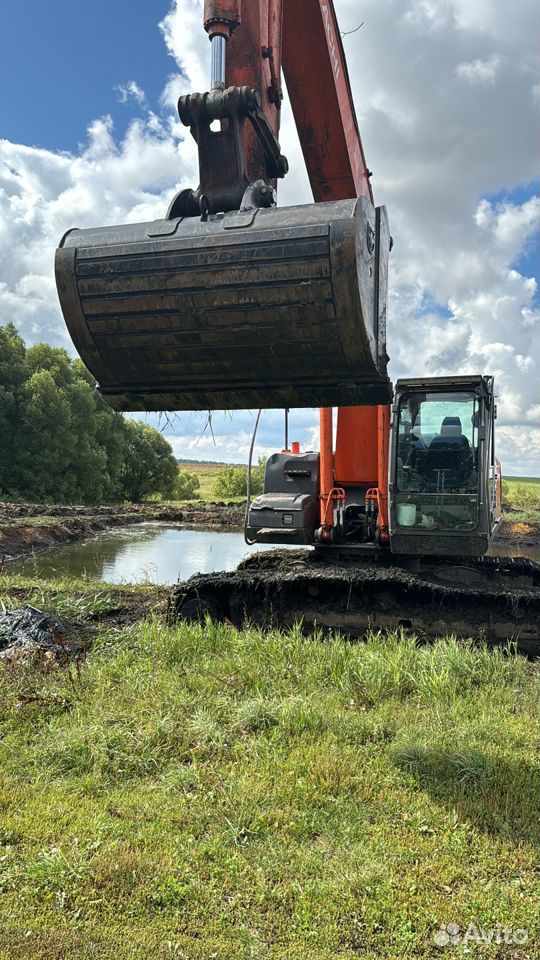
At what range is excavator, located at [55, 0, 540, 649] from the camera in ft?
9.63

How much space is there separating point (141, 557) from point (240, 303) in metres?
11.9

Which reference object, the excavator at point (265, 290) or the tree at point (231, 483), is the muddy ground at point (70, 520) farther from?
the tree at point (231, 483)

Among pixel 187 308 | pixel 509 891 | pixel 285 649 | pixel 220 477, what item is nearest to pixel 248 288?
pixel 187 308

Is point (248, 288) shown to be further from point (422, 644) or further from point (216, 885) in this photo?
point (422, 644)

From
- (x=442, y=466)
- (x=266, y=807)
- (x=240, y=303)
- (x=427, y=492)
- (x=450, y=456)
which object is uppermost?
(x=240, y=303)

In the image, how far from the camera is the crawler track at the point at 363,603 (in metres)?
5.98

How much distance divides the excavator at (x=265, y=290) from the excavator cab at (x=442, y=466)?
0.69m

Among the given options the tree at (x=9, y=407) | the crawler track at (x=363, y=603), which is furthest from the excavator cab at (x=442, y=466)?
the tree at (x=9, y=407)

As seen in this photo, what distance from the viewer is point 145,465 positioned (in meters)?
40.4

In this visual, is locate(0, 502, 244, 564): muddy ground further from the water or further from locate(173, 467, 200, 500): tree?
locate(173, 467, 200, 500): tree

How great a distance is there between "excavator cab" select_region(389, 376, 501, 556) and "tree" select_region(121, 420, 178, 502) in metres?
33.5

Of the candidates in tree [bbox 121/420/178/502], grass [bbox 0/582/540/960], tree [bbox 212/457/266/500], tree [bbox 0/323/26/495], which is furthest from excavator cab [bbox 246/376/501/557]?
tree [bbox 121/420/178/502]

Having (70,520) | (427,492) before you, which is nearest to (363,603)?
(427,492)

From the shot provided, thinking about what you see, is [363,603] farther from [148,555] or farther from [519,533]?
[519,533]
